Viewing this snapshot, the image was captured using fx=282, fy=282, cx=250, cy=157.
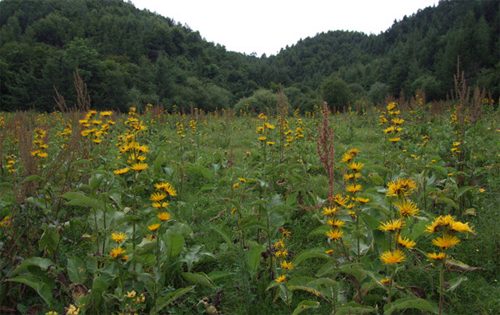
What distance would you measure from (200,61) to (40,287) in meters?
53.2

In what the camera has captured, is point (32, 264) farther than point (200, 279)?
No

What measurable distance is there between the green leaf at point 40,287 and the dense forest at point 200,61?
33.2ft

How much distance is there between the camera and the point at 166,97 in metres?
35.3

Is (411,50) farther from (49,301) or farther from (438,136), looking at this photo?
(49,301)

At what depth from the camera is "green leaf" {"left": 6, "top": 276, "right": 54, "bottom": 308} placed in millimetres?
1461

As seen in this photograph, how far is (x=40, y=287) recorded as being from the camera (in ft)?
4.98

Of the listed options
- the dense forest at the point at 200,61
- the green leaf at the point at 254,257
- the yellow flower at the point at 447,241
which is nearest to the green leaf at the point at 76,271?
the green leaf at the point at 254,257

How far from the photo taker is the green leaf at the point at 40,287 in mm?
1461

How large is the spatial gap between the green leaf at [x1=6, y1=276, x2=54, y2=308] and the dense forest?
10.1 metres

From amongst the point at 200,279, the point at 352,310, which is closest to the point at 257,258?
the point at 200,279

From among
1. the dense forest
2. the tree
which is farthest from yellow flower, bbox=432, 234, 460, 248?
the tree

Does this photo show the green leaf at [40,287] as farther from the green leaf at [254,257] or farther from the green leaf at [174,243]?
the green leaf at [254,257]

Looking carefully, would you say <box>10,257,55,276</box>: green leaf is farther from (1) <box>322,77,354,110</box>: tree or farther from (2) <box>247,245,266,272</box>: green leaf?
(1) <box>322,77,354,110</box>: tree

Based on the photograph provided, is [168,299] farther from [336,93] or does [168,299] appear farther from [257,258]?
[336,93]
